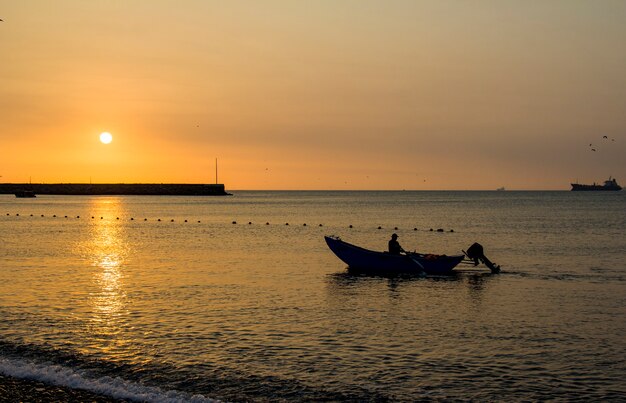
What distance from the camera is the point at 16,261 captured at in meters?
45.4

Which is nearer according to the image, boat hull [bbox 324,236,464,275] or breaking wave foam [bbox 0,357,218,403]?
breaking wave foam [bbox 0,357,218,403]

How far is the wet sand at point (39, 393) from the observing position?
15391 millimetres

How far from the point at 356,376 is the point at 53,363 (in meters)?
8.40

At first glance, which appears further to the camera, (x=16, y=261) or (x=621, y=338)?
(x=16, y=261)

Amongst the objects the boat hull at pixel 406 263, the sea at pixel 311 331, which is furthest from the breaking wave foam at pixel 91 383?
the boat hull at pixel 406 263

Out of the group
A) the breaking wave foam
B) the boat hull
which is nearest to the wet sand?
the breaking wave foam

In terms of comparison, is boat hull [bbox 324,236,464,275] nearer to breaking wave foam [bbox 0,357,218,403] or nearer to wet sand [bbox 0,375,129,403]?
breaking wave foam [bbox 0,357,218,403]

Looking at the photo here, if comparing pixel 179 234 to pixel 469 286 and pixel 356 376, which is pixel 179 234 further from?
pixel 356 376

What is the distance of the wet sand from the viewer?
606 inches

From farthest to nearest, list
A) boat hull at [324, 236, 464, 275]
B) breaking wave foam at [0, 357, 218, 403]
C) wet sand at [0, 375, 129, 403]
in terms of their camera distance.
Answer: boat hull at [324, 236, 464, 275], breaking wave foam at [0, 357, 218, 403], wet sand at [0, 375, 129, 403]

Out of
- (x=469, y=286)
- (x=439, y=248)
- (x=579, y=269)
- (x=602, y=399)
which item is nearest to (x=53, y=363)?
(x=602, y=399)

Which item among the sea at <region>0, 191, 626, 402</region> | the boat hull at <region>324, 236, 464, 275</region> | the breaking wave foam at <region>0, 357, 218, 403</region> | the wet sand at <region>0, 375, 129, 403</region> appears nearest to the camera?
the wet sand at <region>0, 375, 129, 403</region>

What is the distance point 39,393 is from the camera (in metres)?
15.9

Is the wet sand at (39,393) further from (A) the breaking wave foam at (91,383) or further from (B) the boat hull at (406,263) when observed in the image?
(B) the boat hull at (406,263)
